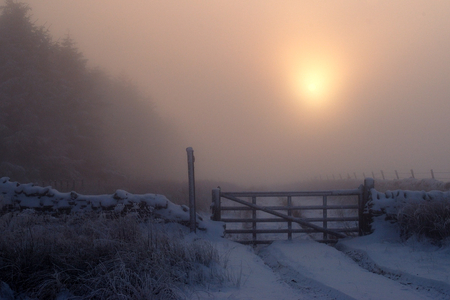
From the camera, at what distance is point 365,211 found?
32.6ft

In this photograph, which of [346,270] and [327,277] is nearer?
[327,277]

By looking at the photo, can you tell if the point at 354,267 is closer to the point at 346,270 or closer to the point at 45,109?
the point at 346,270

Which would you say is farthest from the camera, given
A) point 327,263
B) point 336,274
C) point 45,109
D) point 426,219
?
point 45,109

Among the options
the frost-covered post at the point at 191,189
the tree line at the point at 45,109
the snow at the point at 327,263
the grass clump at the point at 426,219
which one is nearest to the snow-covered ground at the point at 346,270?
the snow at the point at 327,263

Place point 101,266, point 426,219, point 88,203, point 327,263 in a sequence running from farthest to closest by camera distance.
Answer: point 88,203 → point 426,219 → point 327,263 → point 101,266

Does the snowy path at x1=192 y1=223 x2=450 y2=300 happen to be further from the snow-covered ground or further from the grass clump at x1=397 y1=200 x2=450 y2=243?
the grass clump at x1=397 y1=200 x2=450 y2=243

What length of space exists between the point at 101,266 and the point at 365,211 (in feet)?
25.6

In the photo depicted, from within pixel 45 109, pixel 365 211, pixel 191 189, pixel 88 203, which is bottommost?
pixel 365 211

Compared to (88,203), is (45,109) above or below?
above

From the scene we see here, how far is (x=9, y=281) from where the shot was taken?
443 centimetres

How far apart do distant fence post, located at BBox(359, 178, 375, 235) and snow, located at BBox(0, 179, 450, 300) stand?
268 mm

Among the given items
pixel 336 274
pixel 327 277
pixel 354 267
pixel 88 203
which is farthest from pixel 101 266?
pixel 88 203

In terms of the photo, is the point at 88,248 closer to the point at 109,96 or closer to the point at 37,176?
the point at 37,176

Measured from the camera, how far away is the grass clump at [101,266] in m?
4.25
